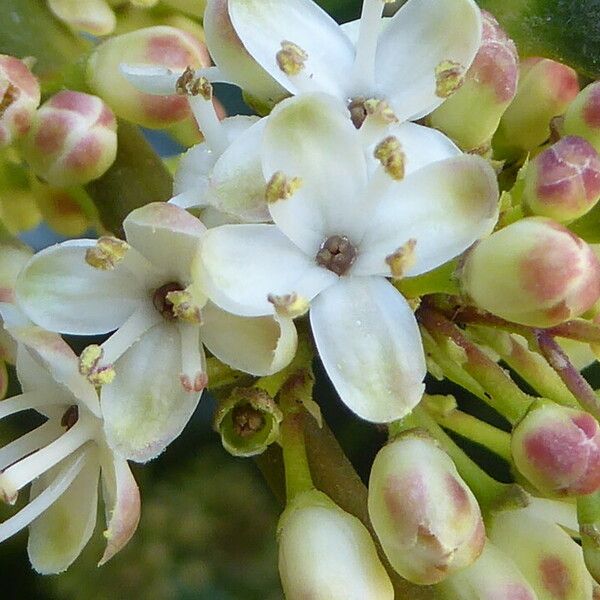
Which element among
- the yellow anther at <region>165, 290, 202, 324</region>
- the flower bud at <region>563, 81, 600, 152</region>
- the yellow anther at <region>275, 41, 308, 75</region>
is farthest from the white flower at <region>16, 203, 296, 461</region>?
the flower bud at <region>563, 81, 600, 152</region>

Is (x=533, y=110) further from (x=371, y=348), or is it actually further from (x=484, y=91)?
(x=371, y=348)

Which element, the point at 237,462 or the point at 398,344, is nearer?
the point at 398,344

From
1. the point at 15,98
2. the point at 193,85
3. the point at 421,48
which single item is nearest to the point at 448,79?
the point at 421,48

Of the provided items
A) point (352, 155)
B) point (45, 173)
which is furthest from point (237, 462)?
point (352, 155)

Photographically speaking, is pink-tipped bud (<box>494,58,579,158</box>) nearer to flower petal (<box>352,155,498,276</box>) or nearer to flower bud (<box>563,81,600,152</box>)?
flower bud (<box>563,81,600,152</box>)

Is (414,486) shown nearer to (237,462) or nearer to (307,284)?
(307,284)

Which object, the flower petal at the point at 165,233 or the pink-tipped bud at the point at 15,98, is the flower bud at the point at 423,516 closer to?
the flower petal at the point at 165,233
